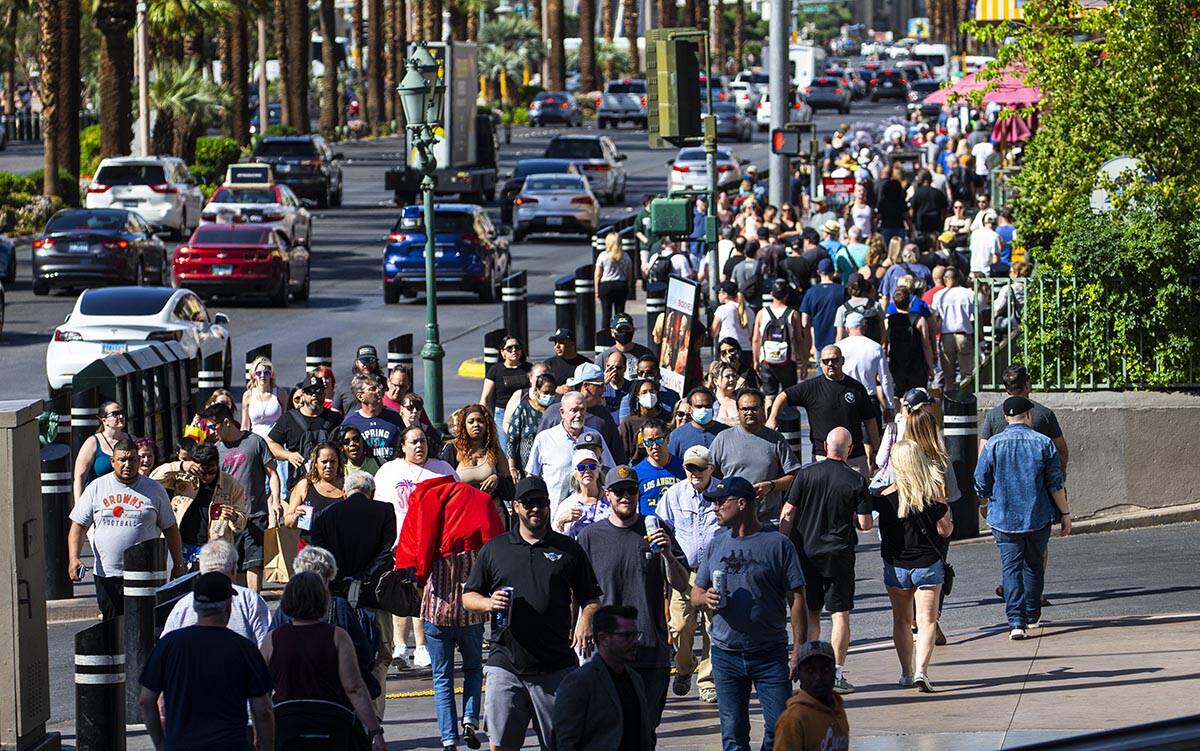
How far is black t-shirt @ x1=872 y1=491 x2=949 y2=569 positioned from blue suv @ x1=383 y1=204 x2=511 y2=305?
23.2 metres

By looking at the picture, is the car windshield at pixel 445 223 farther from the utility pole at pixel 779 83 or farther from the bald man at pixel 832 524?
the bald man at pixel 832 524

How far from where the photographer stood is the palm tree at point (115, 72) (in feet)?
154

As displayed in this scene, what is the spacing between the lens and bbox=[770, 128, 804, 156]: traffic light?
90.2 feet

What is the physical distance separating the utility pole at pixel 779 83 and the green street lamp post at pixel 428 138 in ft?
25.5

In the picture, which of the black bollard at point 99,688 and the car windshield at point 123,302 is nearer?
the black bollard at point 99,688

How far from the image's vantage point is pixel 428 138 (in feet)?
66.3

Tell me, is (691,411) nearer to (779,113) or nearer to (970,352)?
(970,352)

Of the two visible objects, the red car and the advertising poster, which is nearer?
the advertising poster

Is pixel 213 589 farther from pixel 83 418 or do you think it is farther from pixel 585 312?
pixel 585 312

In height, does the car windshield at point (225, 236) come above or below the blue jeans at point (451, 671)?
above

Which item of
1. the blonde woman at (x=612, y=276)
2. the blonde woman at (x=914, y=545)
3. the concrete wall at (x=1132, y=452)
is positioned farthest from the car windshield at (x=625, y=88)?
the blonde woman at (x=914, y=545)

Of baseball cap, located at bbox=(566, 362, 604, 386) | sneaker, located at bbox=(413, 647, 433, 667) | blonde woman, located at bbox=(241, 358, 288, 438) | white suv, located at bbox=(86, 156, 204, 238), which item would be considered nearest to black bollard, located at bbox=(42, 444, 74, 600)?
blonde woman, located at bbox=(241, 358, 288, 438)

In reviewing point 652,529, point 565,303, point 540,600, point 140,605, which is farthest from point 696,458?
point 565,303

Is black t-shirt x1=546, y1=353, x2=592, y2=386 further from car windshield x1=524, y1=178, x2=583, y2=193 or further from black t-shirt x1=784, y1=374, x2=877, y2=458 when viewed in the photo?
car windshield x1=524, y1=178, x2=583, y2=193
